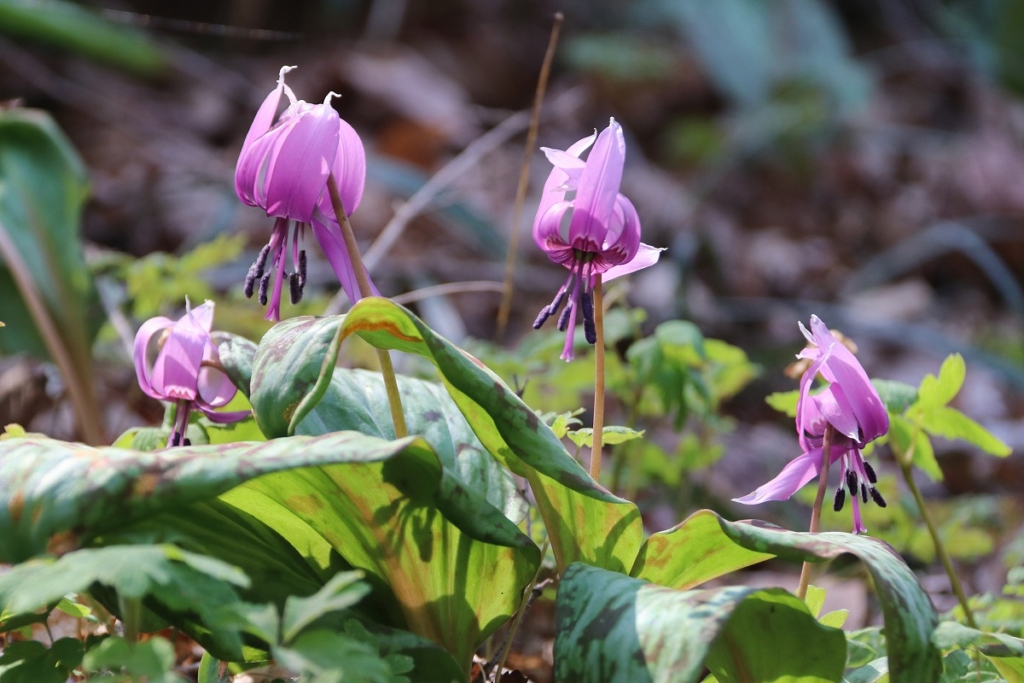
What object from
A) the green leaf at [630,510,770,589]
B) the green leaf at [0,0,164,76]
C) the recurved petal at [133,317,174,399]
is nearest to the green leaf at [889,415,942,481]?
the green leaf at [630,510,770,589]

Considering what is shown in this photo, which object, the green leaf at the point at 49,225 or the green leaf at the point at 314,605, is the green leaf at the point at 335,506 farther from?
the green leaf at the point at 49,225

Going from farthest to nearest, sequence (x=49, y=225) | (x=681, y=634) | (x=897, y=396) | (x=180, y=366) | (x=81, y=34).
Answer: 1. (x=81, y=34)
2. (x=49, y=225)
3. (x=897, y=396)
4. (x=180, y=366)
5. (x=681, y=634)

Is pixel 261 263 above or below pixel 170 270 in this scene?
above

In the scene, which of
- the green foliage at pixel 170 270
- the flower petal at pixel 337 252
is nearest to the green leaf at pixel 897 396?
the flower petal at pixel 337 252

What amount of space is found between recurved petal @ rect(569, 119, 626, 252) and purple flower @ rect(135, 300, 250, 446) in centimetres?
55

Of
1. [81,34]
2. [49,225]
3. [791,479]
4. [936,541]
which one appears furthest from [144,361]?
[81,34]

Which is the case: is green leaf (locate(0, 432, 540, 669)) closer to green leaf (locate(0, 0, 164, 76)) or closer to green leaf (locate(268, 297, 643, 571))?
green leaf (locate(268, 297, 643, 571))

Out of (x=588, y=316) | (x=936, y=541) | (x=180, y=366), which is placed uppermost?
(x=588, y=316)

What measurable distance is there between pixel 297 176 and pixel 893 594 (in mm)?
836

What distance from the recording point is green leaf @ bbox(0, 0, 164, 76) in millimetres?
4730

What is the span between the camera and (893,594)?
0.96 m

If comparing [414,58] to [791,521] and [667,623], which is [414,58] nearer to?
[791,521]

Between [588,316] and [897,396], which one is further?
[897,396]

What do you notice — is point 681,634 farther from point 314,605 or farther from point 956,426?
point 956,426
